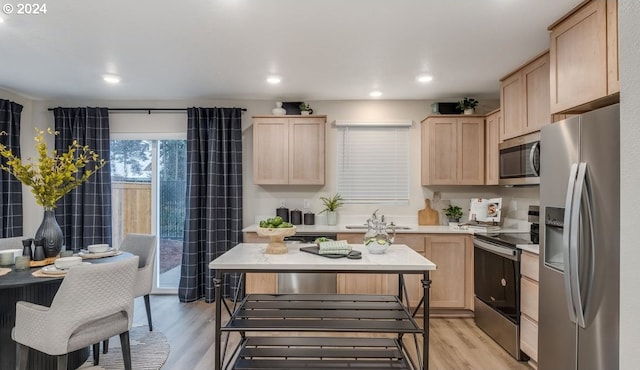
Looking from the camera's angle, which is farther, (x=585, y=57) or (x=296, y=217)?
(x=296, y=217)

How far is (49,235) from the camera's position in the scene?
2.65 meters

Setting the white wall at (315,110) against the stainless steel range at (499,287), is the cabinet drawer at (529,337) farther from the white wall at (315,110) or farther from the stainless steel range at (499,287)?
the white wall at (315,110)

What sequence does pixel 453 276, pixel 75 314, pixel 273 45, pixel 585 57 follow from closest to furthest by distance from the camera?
pixel 75 314 → pixel 585 57 → pixel 273 45 → pixel 453 276

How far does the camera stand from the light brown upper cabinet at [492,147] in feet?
12.6

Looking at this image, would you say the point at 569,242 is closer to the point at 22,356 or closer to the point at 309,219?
the point at 309,219

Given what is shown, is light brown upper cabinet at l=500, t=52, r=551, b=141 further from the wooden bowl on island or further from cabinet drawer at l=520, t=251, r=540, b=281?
the wooden bowl on island

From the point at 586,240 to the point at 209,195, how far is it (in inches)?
148

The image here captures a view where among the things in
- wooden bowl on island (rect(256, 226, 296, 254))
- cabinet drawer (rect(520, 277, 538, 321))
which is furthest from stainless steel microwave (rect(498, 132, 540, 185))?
wooden bowl on island (rect(256, 226, 296, 254))

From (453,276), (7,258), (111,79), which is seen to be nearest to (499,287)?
(453,276)

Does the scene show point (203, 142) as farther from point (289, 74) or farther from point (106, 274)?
point (106, 274)

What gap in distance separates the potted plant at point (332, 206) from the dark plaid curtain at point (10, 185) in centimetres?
368

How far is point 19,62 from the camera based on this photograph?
3232mm

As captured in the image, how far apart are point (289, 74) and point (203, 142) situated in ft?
5.12

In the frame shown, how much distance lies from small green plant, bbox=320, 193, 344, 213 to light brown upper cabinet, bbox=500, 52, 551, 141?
1994 mm
